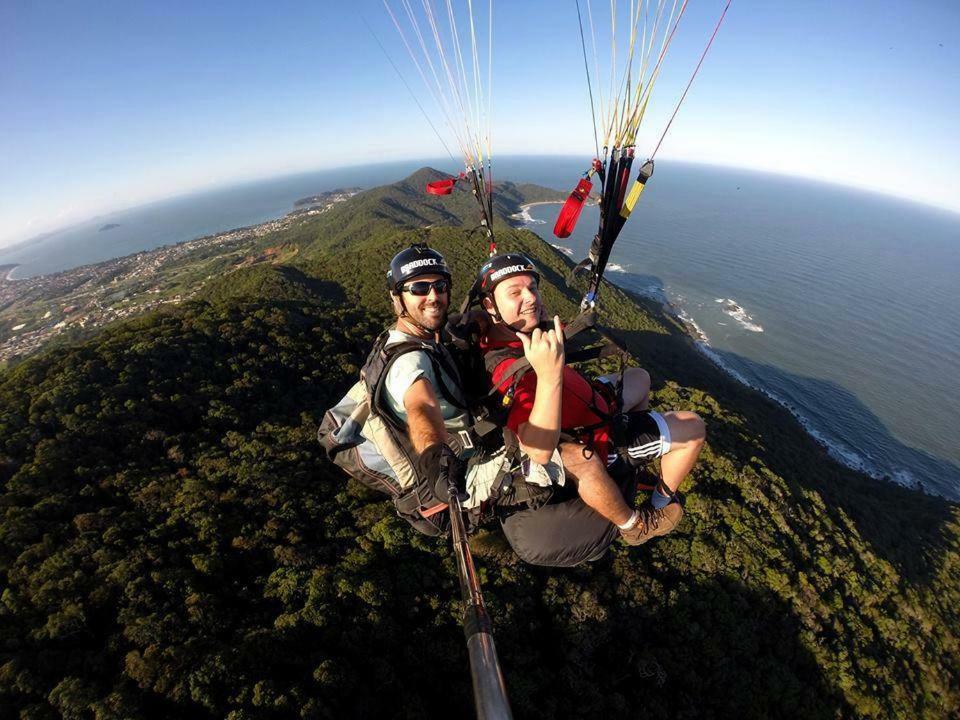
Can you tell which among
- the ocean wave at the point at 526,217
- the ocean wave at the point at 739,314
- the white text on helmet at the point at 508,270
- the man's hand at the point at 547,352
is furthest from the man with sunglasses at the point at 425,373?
the ocean wave at the point at 526,217

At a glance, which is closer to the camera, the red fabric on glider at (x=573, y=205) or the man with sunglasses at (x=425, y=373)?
the man with sunglasses at (x=425, y=373)

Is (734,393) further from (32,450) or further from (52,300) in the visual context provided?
(52,300)

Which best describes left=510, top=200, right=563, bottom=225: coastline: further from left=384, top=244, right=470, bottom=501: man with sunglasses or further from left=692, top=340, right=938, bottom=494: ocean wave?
left=384, top=244, right=470, bottom=501: man with sunglasses

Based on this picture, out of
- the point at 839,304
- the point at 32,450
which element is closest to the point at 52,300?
the point at 32,450

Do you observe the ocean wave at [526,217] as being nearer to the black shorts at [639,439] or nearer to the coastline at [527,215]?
the coastline at [527,215]

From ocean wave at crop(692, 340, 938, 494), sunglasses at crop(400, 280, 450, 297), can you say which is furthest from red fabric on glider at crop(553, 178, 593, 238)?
ocean wave at crop(692, 340, 938, 494)

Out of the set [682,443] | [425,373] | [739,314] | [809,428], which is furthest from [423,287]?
[739,314]
